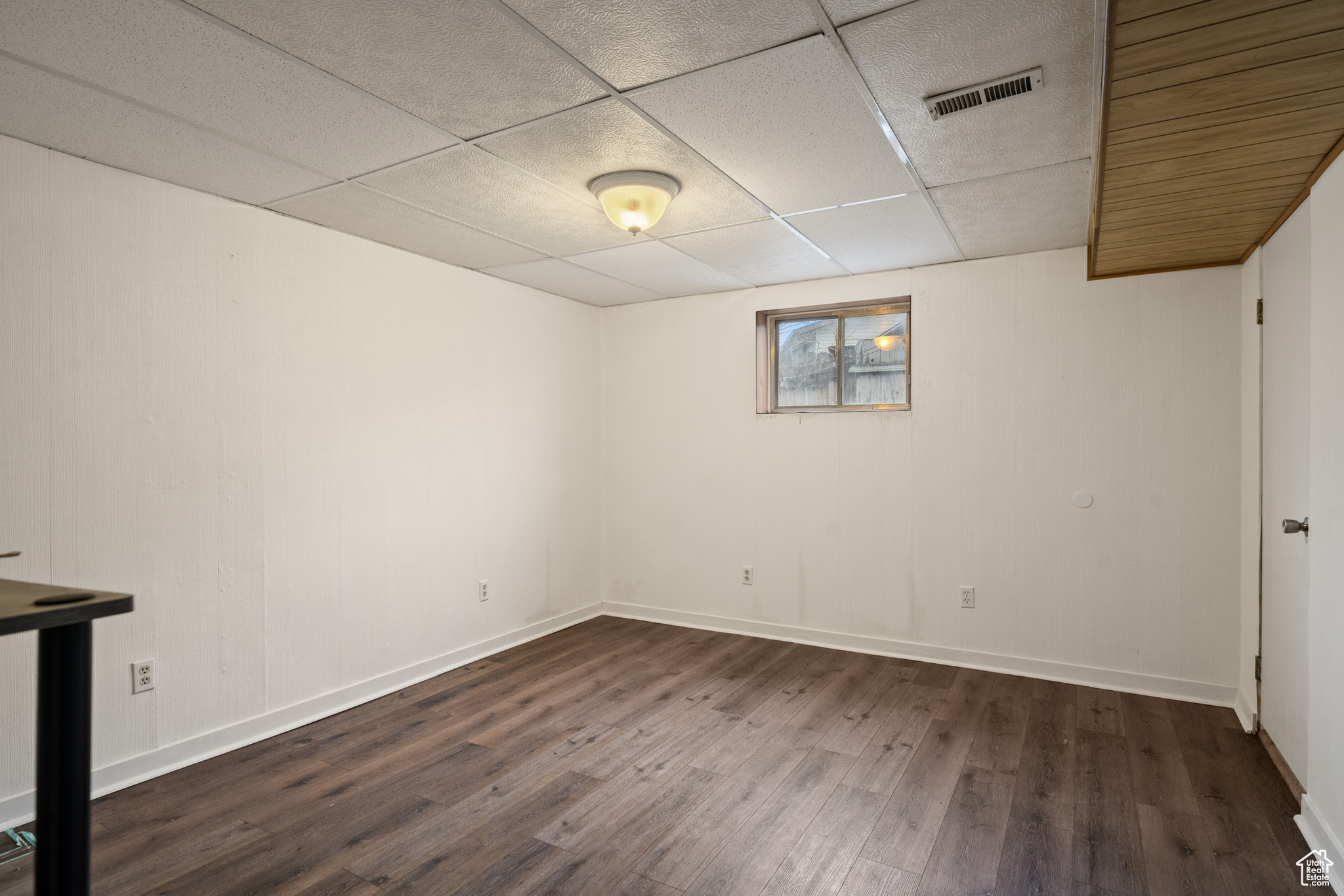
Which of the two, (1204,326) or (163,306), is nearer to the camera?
(163,306)

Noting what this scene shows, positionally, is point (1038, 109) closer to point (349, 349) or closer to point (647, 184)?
point (647, 184)

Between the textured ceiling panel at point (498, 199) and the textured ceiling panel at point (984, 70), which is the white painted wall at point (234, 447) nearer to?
the textured ceiling panel at point (498, 199)

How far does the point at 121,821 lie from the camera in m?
2.25

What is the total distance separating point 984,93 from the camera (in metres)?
2.00

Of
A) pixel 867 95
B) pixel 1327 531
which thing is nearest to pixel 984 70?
pixel 867 95

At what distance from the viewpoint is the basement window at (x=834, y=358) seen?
13.6 ft

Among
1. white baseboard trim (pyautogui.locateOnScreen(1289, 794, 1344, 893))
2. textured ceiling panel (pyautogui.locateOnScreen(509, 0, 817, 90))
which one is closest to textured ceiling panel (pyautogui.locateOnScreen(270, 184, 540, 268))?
Result: textured ceiling panel (pyautogui.locateOnScreen(509, 0, 817, 90))

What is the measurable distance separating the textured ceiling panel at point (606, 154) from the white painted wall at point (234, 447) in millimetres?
1336

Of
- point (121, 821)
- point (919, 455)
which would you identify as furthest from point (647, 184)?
point (121, 821)

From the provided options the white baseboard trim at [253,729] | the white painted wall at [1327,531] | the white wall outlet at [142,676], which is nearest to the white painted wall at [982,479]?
the white painted wall at [1327,531]

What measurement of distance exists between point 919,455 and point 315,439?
316 cm

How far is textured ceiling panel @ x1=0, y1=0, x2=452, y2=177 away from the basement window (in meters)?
2.64

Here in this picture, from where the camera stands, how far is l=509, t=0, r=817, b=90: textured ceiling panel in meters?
1.61

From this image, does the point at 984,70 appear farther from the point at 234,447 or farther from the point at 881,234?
the point at 234,447
